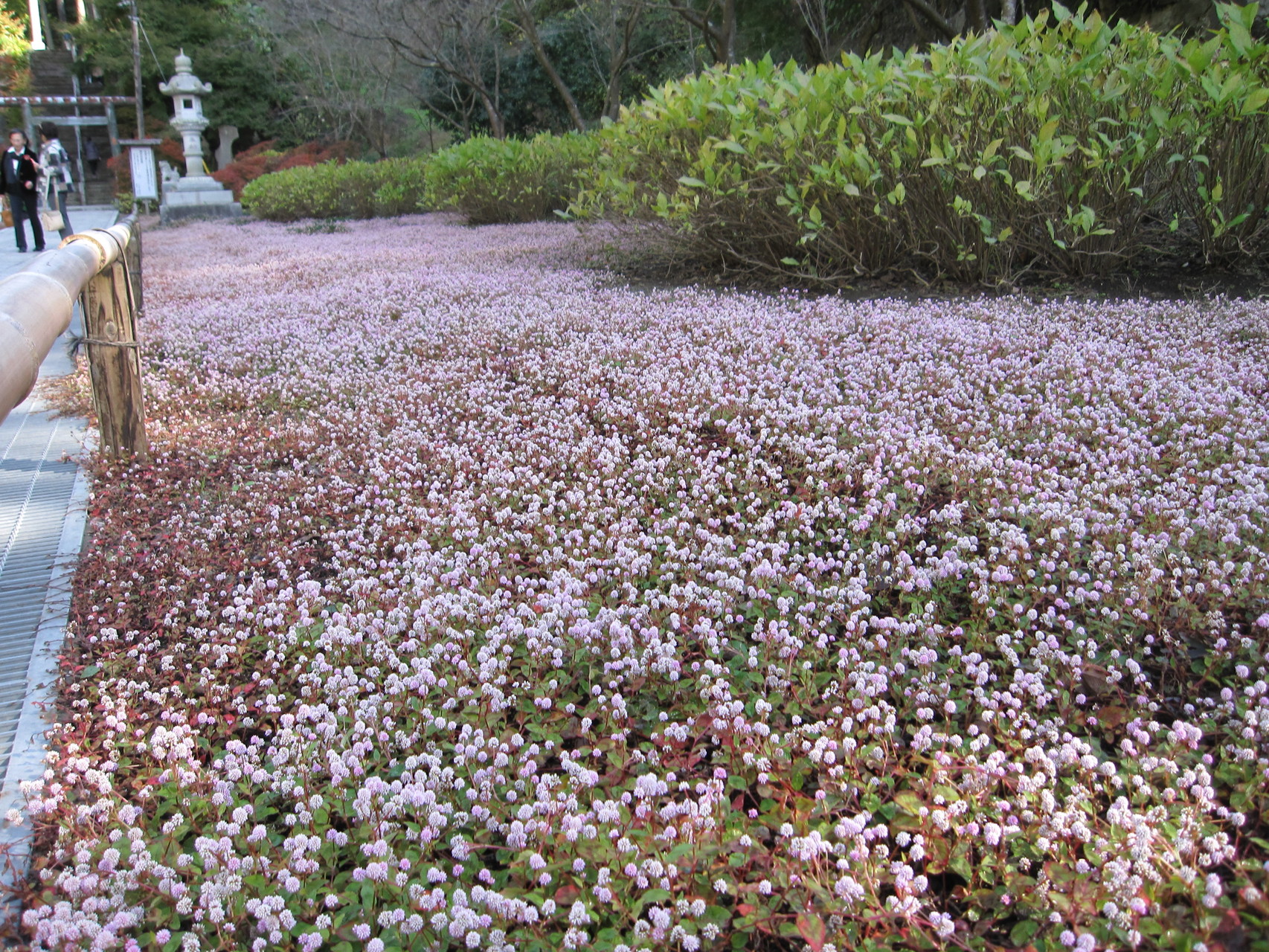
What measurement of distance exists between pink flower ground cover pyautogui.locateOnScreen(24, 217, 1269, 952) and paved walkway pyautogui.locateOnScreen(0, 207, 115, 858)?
0.12 metres

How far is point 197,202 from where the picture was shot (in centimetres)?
2630

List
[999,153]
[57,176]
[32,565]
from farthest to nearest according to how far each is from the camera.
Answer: [57,176] < [999,153] < [32,565]

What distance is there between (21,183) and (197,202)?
465 inches

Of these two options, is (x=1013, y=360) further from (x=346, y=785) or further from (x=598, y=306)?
(x=346, y=785)

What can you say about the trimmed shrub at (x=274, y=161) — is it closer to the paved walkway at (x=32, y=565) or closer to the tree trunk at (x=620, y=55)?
the tree trunk at (x=620, y=55)

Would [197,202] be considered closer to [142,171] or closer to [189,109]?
[189,109]

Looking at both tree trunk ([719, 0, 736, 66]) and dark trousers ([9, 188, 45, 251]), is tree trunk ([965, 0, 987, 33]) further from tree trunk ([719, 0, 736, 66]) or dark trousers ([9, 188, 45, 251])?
dark trousers ([9, 188, 45, 251])

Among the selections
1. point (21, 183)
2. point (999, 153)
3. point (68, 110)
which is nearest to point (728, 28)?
point (999, 153)

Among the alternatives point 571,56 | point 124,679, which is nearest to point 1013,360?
point 124,679

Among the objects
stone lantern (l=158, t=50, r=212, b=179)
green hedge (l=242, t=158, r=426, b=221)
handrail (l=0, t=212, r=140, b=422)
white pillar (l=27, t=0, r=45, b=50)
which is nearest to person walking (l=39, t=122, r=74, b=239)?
green hedge (l=242, t=158, r=426, b=221)

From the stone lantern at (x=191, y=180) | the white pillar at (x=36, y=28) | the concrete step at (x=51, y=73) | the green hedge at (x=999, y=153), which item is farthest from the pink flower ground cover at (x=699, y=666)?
the white pillar at (x=36, y=28)

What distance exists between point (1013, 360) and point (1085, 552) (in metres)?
2.23

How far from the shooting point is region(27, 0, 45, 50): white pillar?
4462cm

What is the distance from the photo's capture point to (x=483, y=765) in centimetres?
243
